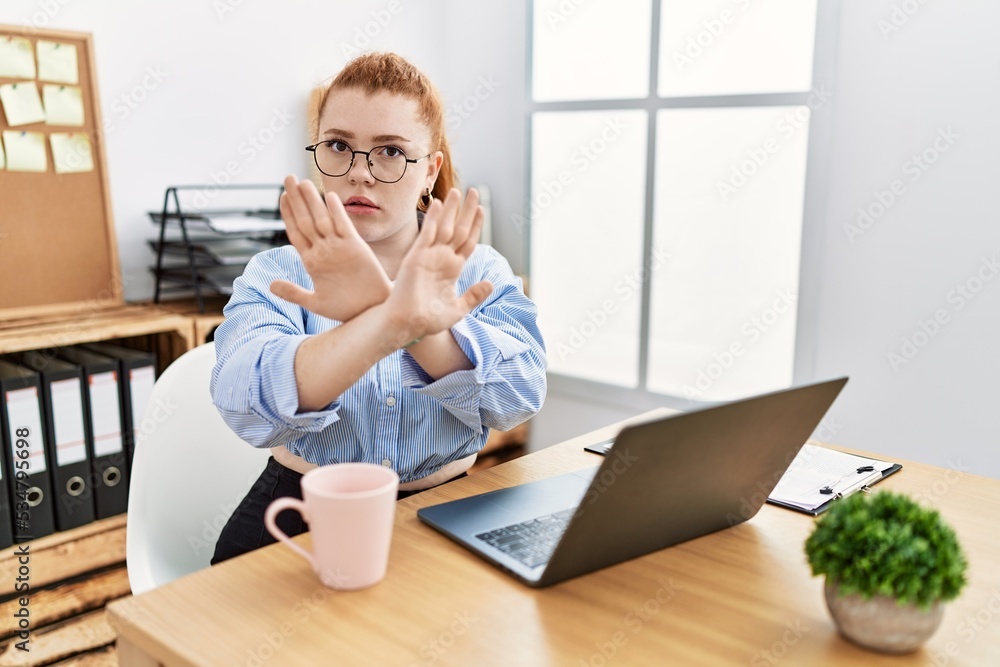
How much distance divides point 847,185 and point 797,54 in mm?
407

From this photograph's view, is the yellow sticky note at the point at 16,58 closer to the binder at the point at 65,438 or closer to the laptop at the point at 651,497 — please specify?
the binder at the point at 65,438

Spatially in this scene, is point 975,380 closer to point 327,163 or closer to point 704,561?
point 704,561

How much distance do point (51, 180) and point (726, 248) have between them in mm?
1873

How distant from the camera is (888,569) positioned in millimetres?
604

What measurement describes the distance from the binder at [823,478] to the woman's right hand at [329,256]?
0.54m

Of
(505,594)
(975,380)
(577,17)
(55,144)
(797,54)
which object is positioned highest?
(577,17)

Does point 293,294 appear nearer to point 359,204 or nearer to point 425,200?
point 359,204

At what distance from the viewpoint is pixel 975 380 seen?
1990 millimetres

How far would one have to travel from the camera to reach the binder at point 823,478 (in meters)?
0.95

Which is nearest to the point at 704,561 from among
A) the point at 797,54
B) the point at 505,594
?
the point at 505,594

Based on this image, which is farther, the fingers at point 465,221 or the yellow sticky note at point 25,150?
the yellow sticky note at point 25,150

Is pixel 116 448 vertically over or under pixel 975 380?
under

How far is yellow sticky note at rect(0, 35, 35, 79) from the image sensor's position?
184 cm

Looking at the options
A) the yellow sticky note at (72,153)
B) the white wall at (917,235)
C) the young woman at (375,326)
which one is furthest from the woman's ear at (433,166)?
the white wall at (917,235)
